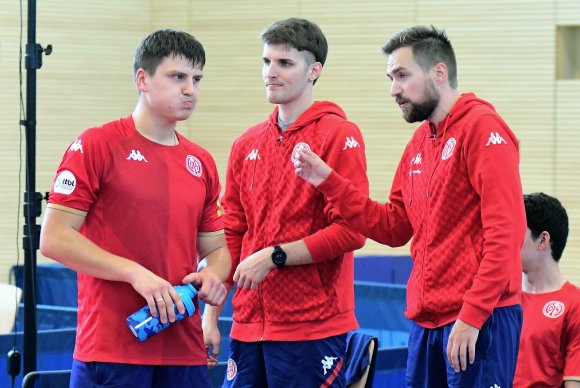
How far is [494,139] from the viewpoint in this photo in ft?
11.0

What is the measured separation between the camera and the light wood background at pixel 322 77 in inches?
383

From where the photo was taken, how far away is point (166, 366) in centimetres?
320

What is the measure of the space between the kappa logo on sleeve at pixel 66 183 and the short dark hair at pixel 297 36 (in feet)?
3.69

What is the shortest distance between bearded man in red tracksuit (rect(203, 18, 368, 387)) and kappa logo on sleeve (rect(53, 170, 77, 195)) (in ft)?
2.62

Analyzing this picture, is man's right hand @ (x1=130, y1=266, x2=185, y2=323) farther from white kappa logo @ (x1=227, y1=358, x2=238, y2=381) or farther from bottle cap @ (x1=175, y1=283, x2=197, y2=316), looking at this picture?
white kappa logo @ (x1=227, y1=358, x2=238, y2=381)

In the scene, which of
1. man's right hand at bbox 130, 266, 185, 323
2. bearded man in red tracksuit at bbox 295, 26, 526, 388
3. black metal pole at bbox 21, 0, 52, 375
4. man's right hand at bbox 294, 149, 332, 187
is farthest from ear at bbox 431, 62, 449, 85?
black metal pole at bbox 21, 0, 52, 375

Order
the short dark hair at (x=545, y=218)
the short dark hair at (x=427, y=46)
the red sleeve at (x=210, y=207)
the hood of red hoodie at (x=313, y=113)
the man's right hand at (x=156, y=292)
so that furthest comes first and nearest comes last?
1. the short dark hair at (x=545, y=218)
2. the hood of red hoodie at (x=313, y=113)
3. the short dark hair at (x=427, y=46)
4. the red sleeve at (x=210, y=207)
5. the man's right hand at (x=156, y=292)

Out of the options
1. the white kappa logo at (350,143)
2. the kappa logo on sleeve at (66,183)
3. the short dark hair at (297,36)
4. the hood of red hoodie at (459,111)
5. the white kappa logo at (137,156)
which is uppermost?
the short dark hair at (297,36)

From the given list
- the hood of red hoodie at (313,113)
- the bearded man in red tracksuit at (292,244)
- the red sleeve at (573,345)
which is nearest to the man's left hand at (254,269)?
the bearded man in red tracksuit at (292,244)

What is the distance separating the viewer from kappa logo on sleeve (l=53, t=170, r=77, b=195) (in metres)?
→ 3.12

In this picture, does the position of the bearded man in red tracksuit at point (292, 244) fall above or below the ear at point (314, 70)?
below

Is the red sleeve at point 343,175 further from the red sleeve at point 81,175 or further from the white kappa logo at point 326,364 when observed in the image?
the red sleeve at point 81,175

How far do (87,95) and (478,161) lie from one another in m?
7.71

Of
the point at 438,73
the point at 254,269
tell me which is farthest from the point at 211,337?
the point at 438,73
